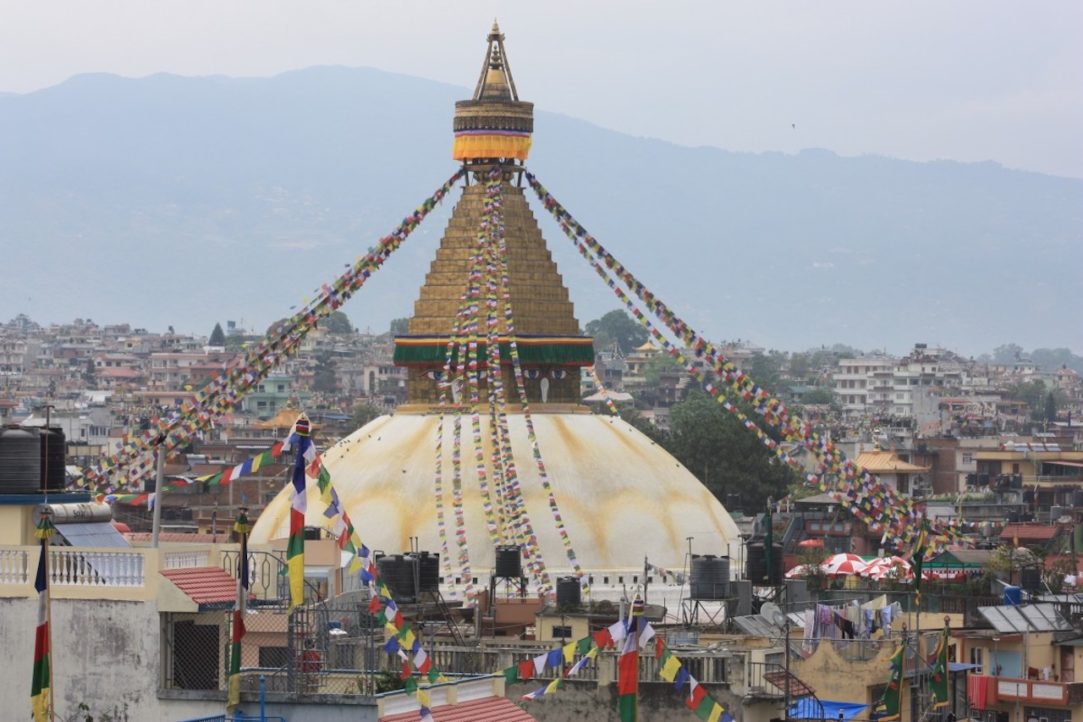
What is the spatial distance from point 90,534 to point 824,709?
7816mm

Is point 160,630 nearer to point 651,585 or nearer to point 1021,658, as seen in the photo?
point 1021,658

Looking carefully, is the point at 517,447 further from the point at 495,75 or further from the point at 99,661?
the point at 99,661

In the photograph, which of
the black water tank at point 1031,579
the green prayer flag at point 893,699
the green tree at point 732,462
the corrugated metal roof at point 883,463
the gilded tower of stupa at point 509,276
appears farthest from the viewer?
the corrugated metal roof at point 883,463

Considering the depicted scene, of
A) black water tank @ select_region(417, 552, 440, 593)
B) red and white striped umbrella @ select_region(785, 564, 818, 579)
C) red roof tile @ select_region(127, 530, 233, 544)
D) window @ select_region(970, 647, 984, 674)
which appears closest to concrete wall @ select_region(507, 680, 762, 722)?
black water tank @ select_region(417, 552, 440, 593)

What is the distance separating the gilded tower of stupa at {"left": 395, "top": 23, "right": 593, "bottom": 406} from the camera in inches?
2178

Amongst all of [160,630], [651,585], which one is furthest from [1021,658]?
[160,630]

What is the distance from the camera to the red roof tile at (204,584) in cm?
2355

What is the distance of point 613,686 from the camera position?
27516mm

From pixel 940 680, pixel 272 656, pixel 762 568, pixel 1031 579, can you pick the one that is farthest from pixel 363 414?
pixel 272 656

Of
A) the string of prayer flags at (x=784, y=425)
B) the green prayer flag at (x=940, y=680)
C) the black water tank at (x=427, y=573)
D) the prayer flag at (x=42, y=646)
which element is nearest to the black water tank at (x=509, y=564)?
the black water tank at (x=427, y=573)

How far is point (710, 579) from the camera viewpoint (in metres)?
37.9

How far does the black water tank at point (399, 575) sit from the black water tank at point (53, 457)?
8637mm

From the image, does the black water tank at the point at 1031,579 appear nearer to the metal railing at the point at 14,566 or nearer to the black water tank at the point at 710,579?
the black water tank at the point at 710,579

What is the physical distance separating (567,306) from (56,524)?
3223 cm
